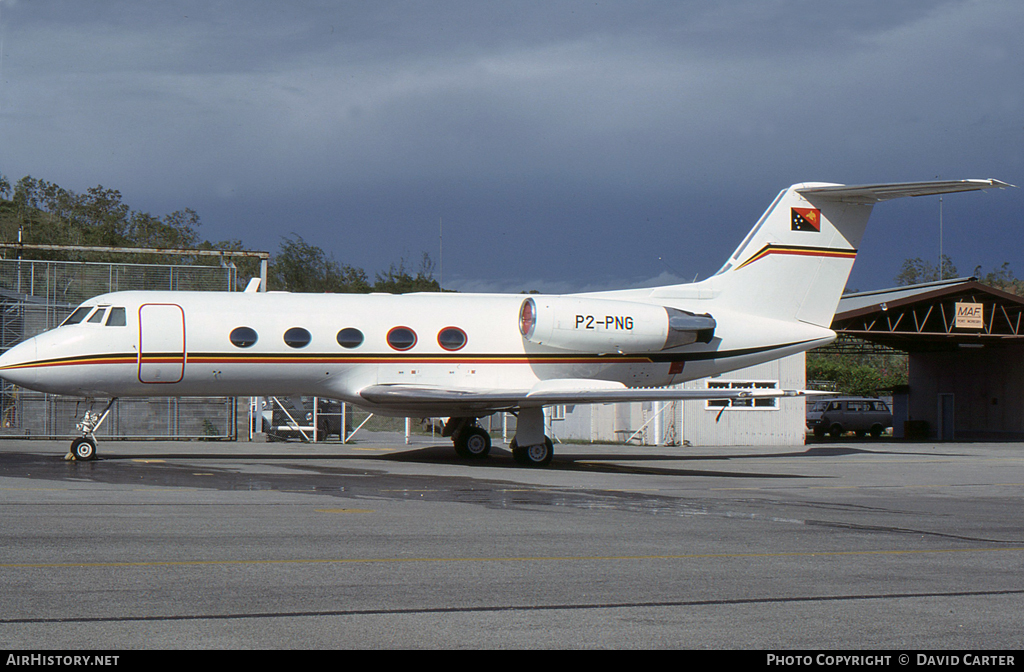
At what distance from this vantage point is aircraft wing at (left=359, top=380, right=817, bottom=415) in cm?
1742

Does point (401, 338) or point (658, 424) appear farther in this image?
point (658, 424)

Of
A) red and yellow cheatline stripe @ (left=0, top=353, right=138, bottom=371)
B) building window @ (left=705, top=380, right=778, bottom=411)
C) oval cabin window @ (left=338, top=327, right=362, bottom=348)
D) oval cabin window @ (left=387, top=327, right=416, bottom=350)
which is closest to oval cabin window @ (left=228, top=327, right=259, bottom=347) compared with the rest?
red and yellow cheatline stripe @ (left=0, top=353, right=138, bottom=371)

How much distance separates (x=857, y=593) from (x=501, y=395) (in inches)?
465

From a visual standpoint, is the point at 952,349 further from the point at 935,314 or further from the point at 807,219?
the point at 807,219

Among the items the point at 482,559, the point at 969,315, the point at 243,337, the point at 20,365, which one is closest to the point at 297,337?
the point at 243,337

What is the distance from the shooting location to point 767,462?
888 inches

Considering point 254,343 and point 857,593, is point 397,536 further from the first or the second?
point 254,343

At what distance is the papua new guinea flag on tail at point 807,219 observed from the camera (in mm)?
22766

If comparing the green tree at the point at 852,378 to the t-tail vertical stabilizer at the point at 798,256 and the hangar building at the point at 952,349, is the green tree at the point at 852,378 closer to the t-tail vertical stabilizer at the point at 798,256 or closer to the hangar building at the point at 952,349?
the hangar building at the point at 952,349

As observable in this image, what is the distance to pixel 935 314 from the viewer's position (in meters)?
38.1

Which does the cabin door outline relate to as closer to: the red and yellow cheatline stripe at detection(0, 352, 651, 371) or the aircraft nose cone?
the red and yellow cheatline stripe at detection(0, 352, 651, 371)

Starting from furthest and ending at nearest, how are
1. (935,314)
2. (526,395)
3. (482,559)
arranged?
(935,314)
(526,395)
(482,559)

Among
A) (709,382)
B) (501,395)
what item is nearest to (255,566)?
(501,395)

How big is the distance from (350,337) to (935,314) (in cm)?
2774
